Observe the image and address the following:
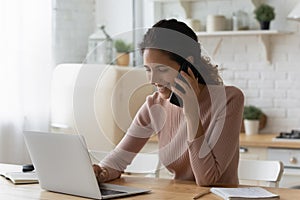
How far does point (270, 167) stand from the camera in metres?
2.68

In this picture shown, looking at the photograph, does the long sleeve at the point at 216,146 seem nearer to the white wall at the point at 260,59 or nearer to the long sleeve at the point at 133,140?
the long sleeve at the point at 133,140

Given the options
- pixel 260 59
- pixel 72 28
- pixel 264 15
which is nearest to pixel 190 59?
pixel 264 15

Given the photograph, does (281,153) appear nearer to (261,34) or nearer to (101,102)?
(261,34)

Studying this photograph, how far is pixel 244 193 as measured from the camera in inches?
82.9

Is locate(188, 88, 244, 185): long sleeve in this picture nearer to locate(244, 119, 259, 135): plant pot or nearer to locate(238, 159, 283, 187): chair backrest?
locate(238, 159, 283, 187): chair backrest

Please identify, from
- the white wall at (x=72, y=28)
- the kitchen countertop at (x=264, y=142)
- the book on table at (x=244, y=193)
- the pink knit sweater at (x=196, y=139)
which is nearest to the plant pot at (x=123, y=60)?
the white wall at (x=72, y=28)

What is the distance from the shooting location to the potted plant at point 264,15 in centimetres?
429

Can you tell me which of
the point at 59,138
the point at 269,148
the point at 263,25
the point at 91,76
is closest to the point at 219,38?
the point at 263,25

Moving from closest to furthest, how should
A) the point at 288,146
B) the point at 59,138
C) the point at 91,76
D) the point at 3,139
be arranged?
the point at 59,138
the point at 91,76
the point at 288,146
the point at 3,139

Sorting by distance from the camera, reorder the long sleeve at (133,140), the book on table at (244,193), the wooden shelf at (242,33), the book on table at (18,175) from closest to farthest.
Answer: the book on table at (244,193)
the book on table at (18,175)
the long sleeve at (133,140)
the wooden shelf at (242,33)

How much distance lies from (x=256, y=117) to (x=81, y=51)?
1424 mm

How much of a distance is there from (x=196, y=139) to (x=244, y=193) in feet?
1.05

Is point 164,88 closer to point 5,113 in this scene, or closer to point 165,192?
point 165,192

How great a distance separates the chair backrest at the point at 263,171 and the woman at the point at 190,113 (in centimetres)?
23
